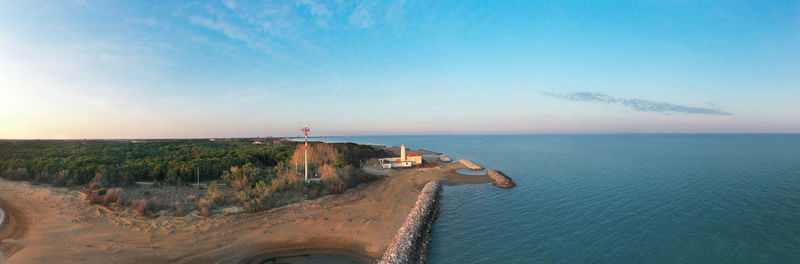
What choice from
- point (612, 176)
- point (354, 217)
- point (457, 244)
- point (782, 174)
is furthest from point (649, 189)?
point (354, 217)

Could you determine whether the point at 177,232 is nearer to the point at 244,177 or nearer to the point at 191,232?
the point at 191,232

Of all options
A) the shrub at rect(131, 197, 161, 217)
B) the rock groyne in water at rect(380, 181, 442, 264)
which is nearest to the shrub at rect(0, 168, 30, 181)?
the shrub at rect(131, 197, 161, 217)

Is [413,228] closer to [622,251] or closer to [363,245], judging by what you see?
[363,245]

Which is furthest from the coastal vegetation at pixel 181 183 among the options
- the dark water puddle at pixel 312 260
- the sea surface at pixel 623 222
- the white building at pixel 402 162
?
the sea surface at pixel 623 222

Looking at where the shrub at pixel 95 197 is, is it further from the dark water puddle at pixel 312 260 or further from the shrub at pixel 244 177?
the dark water puddle at pixel 312 260

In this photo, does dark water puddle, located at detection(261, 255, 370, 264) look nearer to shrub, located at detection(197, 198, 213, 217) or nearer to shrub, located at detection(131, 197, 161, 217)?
shrub, located at detection(197, 198, 213, 217)
